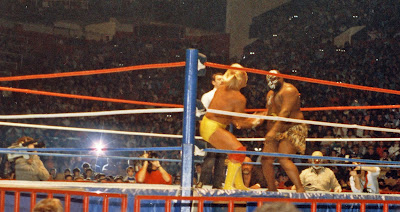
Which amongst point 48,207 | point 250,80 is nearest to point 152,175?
point 48,207

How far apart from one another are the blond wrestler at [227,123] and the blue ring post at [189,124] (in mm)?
850

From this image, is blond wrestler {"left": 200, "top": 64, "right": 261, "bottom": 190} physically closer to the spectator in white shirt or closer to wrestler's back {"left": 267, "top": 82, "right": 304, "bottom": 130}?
wrestler's back {"left": 267, "top": 82, "right": 304, "bottom": 130}

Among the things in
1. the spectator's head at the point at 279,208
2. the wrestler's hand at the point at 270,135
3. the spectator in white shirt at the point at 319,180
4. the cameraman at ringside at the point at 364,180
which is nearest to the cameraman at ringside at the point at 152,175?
the spectator in white shirt at the point at 319,180

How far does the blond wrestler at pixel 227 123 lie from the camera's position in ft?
12.5

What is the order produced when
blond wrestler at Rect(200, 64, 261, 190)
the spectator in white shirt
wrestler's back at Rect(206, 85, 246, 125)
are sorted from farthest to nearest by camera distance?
the spectator in white shirt, wrestler's back at Rect(206, 85, 246, 125), blond wrestler at Rect(200, 64, 261, 190)

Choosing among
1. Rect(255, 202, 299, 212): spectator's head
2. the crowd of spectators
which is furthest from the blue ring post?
the crowd of spectators

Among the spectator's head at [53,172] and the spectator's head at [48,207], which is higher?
the spectator's head at [53,172]

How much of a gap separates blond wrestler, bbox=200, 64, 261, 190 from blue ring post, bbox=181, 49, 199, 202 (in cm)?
85

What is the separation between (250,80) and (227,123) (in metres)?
10.0

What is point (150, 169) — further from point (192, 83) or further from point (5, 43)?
point (5, 43)

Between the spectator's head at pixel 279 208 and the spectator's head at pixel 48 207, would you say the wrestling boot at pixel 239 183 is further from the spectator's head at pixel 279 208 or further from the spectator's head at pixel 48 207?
the spectator's head at pixel 279 208

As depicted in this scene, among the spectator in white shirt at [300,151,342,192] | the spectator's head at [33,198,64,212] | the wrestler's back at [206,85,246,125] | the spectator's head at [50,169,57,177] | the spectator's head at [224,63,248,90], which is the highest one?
the spectator's head at [224,63,248,90]

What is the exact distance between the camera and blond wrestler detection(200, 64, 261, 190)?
3799 millimetres

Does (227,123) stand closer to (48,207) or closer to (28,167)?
(48,207)
